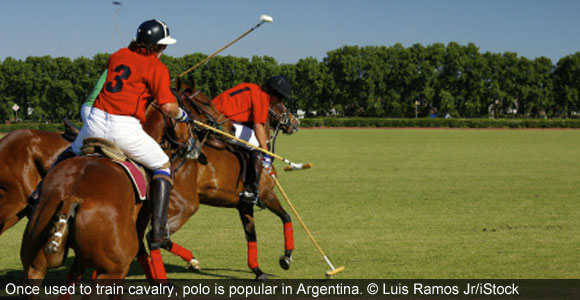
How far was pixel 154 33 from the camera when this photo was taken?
208 inches

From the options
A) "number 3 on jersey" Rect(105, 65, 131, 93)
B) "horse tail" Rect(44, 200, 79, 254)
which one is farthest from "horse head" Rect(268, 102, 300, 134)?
"horse tail" Rect(44, 200, 79, 254)

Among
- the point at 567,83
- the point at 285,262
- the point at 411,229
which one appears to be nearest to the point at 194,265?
the point at 285,262

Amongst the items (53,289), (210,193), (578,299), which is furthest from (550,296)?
(53,289)

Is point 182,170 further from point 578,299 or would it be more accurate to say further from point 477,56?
point 477,56

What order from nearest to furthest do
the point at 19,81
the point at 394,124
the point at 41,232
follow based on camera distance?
the point at 41,232 → the point at 394,124 → the point at 19,81

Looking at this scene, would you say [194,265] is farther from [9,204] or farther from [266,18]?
[266,18]

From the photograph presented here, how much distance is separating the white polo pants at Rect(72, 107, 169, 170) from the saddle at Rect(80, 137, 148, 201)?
0.05 m

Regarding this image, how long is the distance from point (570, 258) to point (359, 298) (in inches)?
139

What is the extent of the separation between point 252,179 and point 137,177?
105 inches

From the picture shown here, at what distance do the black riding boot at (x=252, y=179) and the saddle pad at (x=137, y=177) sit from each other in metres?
2.50

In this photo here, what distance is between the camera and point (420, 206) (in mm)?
13172

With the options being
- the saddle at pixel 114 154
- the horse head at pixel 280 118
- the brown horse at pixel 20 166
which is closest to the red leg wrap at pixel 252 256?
the horse head at pixel 280 118

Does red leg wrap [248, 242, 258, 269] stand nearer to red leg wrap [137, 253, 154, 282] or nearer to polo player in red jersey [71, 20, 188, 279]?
red leg wrap [137, 253, 154, 282]

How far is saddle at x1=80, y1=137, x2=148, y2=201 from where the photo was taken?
486cm
